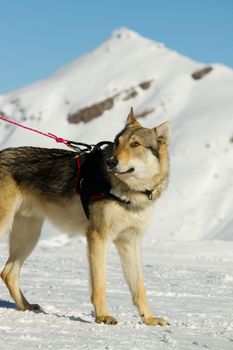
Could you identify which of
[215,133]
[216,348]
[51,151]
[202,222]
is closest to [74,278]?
[51,151]

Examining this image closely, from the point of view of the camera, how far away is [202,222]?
55.8m

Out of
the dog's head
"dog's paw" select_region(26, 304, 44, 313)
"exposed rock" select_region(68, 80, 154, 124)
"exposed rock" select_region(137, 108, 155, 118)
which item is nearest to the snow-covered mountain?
"exposed rock" select_region(68, 80, 154, 124)

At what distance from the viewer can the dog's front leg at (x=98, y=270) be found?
6.65 metres

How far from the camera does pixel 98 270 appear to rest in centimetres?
672

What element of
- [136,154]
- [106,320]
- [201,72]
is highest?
[201,72]

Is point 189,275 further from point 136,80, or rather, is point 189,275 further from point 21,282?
point 136,80

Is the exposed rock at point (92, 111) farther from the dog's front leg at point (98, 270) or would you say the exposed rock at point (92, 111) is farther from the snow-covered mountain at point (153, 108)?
the dog's front leg at point (98, 270)

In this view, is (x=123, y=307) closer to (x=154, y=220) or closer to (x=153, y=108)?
(x=154, y=220)

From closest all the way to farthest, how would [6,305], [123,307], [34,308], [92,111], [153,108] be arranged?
[34,308] → [6,305] → [123,307] → [153,108] → [92,111]

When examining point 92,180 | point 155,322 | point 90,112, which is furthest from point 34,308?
point 90,112

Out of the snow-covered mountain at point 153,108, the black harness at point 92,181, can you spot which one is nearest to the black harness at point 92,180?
the black harness at point 92,181

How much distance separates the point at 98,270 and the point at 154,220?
4696cm

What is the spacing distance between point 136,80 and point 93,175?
3471 inches

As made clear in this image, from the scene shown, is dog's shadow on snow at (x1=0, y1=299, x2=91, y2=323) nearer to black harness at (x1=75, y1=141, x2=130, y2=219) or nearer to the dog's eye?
black harness at (x1=75, y1=141, x2=130, y2=219)
